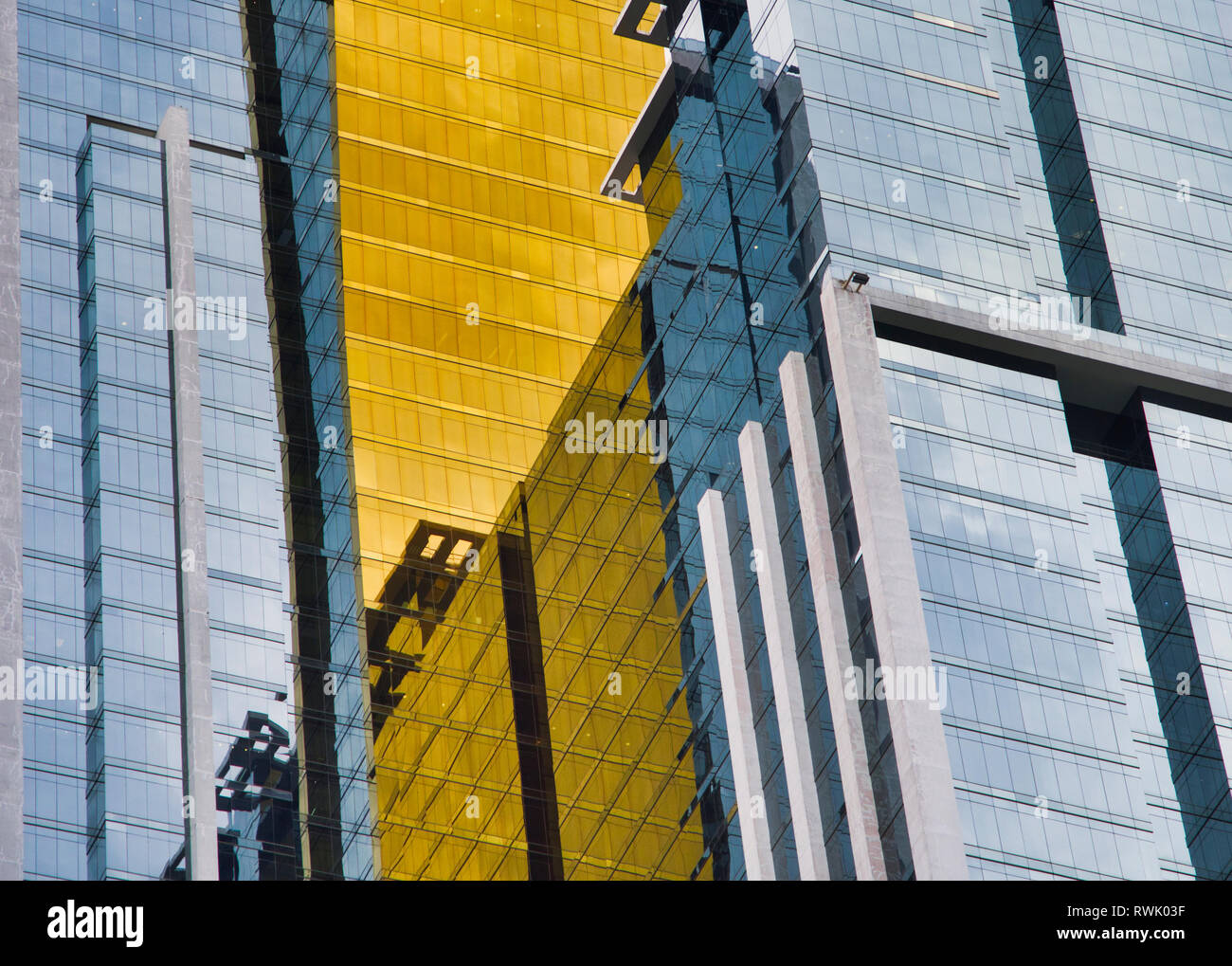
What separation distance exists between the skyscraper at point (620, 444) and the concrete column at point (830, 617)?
0.24 meters

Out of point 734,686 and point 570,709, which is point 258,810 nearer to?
point 570,709

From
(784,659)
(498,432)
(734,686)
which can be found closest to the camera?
(784,659)

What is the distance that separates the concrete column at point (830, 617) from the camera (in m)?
78.8

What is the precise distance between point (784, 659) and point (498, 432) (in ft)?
111

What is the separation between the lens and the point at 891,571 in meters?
→ 82.9

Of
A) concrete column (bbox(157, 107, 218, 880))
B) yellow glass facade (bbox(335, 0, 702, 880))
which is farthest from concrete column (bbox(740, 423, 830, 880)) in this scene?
concrete column (bbox(157, 107, 218, 880))

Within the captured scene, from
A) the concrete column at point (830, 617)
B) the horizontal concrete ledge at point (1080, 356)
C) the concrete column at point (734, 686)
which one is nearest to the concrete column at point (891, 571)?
the concrete column at point (830, 617)

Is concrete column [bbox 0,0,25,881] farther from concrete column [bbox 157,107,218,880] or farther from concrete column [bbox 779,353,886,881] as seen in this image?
concrete column [bbox 779,353,886,881]

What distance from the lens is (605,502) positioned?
111m

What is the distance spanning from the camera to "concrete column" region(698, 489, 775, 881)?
86562 millimetres

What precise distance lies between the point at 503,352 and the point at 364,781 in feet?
92.3

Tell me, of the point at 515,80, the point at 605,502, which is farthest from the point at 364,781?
the point at 515,80

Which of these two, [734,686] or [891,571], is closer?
[891,571]

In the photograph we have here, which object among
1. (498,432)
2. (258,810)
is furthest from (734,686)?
(498,432)
